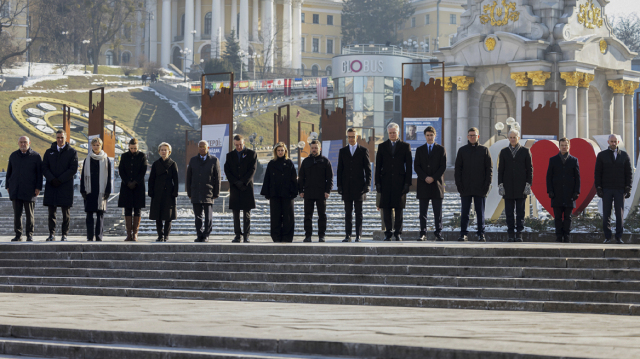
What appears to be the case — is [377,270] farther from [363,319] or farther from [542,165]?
[542,165]

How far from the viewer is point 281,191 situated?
12.9m

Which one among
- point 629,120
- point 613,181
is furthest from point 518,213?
point 629,120

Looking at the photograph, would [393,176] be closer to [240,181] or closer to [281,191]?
[281,191]

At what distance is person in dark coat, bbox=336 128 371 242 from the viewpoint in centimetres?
1269

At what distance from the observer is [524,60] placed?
2847 cm

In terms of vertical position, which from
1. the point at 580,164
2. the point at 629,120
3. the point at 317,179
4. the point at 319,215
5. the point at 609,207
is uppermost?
the point at 629,120

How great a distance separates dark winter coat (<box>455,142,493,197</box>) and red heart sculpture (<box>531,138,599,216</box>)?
2447 millimetres

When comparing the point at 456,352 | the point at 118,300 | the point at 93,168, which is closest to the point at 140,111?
the point at 93,168

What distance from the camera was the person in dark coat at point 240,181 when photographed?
519 inches

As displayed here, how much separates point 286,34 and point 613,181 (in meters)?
88.6

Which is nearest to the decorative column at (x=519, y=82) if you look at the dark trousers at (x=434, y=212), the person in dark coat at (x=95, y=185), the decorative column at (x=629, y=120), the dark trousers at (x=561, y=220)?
the decorative column at (x=629, y=120)

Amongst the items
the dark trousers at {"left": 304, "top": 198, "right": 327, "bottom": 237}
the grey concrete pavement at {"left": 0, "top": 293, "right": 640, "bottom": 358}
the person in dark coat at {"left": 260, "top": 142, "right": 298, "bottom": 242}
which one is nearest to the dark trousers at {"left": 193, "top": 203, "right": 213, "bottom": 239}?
the person in dark coat at {"left": 260, "top": 142, "right": 298, "bottom": 242}

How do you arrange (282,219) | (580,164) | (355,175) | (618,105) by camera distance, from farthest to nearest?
(618,105)
(580,164)
(282,219)
(355,175)

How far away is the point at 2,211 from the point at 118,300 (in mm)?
16754
